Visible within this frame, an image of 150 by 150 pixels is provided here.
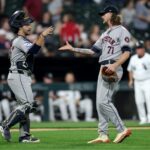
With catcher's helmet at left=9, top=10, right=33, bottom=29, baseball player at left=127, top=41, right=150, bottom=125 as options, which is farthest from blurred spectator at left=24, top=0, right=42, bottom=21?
catcher's helmet at left=9, top=10, right=33, bottom=29

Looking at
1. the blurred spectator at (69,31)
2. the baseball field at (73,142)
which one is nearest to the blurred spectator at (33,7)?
the blurred spectator at (69,31)

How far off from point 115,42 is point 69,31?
9409 millimetres

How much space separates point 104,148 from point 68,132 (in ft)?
11.4

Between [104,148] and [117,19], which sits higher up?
[117,19]

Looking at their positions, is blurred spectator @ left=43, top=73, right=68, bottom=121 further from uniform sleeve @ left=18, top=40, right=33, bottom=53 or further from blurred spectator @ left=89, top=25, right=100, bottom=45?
uniform sleeve @ left=18, top=40, right=33, bottom=53

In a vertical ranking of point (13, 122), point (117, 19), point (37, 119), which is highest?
point (117, 19)

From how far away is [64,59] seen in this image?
19.5 meters

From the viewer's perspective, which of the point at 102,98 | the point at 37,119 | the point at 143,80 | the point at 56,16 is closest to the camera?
the point at 102,98

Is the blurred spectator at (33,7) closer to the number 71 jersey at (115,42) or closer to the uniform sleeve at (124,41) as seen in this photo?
the number 71 jersey at (115,42)

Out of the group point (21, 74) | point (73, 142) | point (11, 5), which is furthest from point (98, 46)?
point (11, 5)

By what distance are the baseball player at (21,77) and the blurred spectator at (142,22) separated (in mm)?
10140

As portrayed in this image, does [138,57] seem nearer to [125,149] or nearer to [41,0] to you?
[41,0]

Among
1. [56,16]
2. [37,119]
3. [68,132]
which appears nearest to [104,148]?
[68,132]

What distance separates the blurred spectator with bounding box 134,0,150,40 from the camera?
66.2 ft
